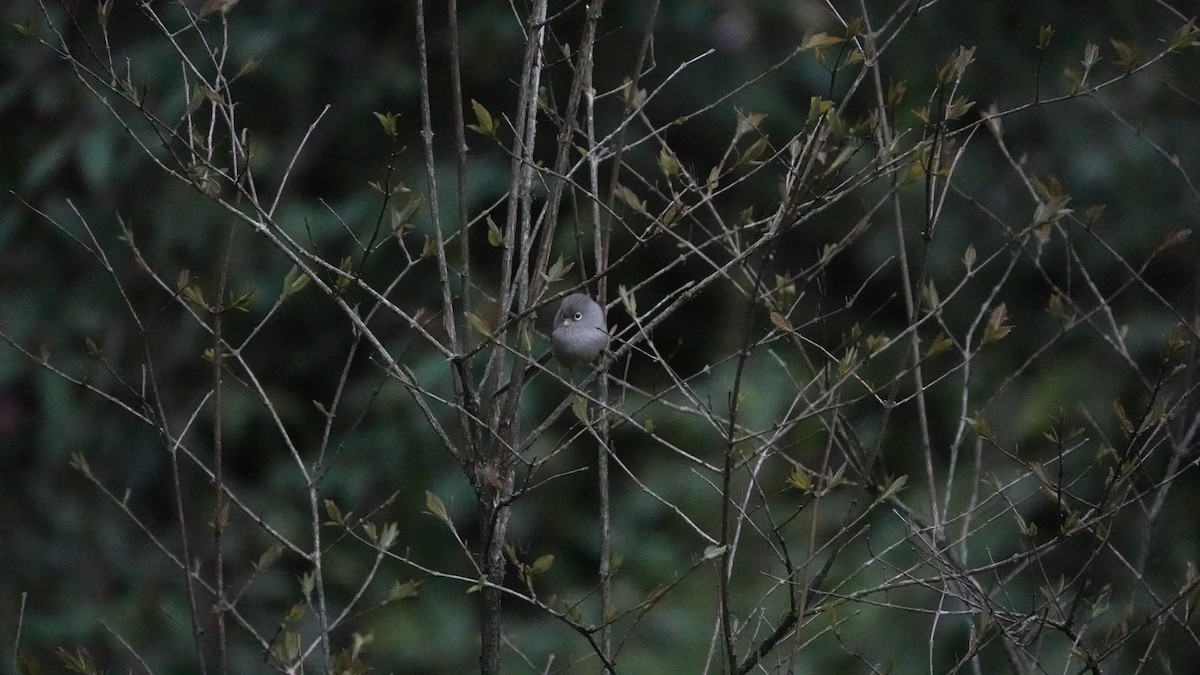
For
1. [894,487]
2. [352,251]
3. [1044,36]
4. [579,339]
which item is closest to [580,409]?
[894,487]

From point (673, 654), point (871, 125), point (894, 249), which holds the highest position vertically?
point (871, 125)

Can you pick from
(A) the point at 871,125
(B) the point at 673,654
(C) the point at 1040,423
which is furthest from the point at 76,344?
(A) the point at 871,125

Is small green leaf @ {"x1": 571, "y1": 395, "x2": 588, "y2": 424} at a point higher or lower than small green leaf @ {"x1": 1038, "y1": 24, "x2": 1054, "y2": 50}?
lower

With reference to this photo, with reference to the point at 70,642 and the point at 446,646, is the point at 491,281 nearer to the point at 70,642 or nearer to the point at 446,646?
the point at 446,646

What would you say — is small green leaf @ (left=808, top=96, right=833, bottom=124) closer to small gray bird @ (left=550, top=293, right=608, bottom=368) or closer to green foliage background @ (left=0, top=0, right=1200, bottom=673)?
small gray bird @ (left=550, top=293, right=608, bottom=368)

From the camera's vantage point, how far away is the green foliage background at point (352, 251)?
370cm

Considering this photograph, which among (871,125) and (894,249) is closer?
(871,125)

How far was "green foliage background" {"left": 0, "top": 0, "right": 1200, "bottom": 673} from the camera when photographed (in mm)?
3697

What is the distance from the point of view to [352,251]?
151 inches

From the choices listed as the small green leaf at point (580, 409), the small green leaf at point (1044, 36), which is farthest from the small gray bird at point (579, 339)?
the small green leaf at point (1044, 36)

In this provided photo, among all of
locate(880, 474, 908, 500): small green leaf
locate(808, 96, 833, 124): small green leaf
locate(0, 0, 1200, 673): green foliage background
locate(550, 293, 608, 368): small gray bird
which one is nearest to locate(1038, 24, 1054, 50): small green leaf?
locate(808, 96, 833, 124): small green leaf

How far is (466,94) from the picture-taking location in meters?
3.86

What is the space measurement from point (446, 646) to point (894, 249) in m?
1.72

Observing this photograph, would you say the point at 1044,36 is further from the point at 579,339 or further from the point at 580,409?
the point at 579,339
